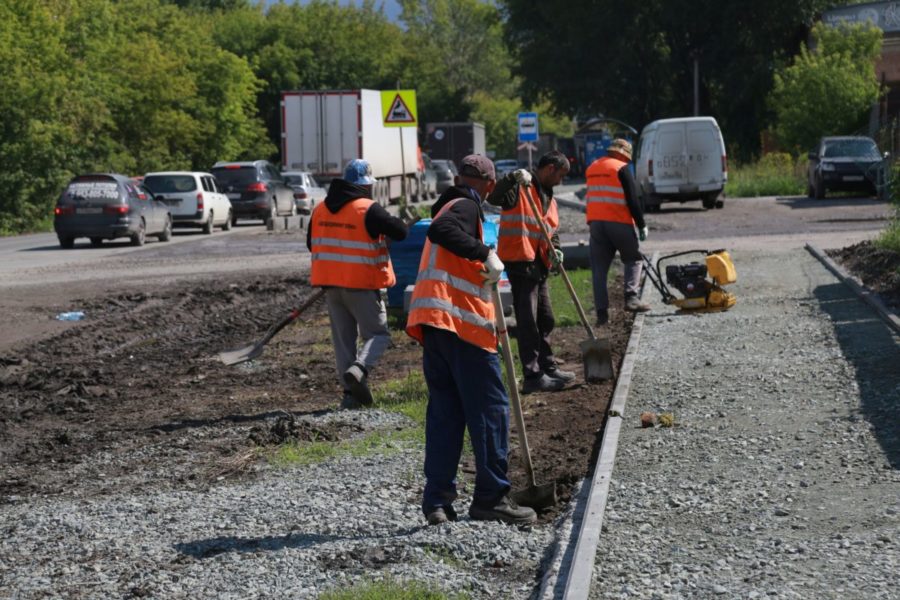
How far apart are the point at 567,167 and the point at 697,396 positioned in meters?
2.28

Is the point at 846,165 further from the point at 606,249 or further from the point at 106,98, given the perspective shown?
the point at 606,249

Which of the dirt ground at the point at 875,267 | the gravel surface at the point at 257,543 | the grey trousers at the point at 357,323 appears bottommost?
the gravel surface at the point at 257,543

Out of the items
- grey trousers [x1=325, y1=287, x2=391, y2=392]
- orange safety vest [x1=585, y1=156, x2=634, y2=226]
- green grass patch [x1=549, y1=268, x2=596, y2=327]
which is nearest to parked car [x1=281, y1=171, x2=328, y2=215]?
green grass patch [x1=549, y1=268, x2=596, y2=327]

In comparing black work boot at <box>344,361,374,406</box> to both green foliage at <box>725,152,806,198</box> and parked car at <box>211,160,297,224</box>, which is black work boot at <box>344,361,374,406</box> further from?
green foliage at <box>725,152,806,198</box>

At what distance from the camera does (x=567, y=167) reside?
1177 centimetres

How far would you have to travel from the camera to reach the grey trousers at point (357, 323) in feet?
35.3

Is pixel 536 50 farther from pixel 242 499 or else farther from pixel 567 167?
pixel 242 499

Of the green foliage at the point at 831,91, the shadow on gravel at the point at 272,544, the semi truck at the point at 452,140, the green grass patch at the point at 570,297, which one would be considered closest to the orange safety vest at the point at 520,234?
the green grass patch at the point at 570,297

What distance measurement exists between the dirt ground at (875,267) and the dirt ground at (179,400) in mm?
2904

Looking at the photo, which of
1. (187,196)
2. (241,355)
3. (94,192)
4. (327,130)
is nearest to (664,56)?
(327,130)

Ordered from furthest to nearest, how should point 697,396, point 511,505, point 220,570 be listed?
point 697,396 → point 511,505 → point 220,570

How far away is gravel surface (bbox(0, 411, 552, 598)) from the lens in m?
6.19

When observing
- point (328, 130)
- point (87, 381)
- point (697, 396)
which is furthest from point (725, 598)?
point (328, 130)

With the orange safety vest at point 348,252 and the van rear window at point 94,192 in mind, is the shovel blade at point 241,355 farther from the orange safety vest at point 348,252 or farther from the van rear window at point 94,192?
the van rear window at point 94,192
